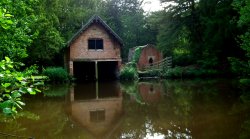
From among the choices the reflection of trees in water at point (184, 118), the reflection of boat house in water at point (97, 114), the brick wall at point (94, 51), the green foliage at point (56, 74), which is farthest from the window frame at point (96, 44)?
the reflection of trees in water at point (184, 118)

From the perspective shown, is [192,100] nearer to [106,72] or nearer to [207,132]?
[207,132]

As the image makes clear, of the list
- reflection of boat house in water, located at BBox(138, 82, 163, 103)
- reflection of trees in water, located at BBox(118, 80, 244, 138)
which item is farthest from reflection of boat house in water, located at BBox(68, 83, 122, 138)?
reflection of boat house in water, located at BBox(138, 82, 163, 103)

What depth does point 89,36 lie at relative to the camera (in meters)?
33.5

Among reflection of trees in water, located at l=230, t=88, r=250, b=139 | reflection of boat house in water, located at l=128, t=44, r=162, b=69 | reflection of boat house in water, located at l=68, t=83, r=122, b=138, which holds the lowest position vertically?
reflection of boat house in water, located at l=68, t=83, r=122, b=138

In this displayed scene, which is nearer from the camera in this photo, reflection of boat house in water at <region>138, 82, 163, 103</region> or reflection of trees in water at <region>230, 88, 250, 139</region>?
reflection of trees in water at <region>230, 88, 250, 139</region>

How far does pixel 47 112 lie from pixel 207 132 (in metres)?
7.02

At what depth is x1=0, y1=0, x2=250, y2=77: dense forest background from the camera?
18.8 metres

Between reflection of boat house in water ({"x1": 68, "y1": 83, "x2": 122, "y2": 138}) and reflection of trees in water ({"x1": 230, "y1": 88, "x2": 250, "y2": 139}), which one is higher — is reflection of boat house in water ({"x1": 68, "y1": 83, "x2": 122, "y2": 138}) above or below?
below

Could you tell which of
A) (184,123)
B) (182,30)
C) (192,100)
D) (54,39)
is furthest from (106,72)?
(184,123)

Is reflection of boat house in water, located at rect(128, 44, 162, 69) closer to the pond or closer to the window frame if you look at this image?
the window frame

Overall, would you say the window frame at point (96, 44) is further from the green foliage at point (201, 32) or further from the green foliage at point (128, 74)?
the green foliage at point (201, 32)

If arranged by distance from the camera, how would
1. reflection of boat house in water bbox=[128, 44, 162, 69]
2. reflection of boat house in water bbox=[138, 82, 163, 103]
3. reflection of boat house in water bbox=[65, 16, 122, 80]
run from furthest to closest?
1. reflection of boat house in water bbox=[128, 44, 162, 69]
2. reflection of boat house in water bbox=[65, 16, 122, 80]
3. reflection of boat house in water bbox=[138, 82, 163, 103]

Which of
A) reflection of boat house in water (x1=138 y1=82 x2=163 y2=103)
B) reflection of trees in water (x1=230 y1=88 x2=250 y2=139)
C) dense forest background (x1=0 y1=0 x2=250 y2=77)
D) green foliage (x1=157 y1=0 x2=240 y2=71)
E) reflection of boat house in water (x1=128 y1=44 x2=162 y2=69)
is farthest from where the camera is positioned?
reflection of boat house in water (x1=128 y1=44 x2=162 y2=69)

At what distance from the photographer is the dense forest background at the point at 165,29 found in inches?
741
